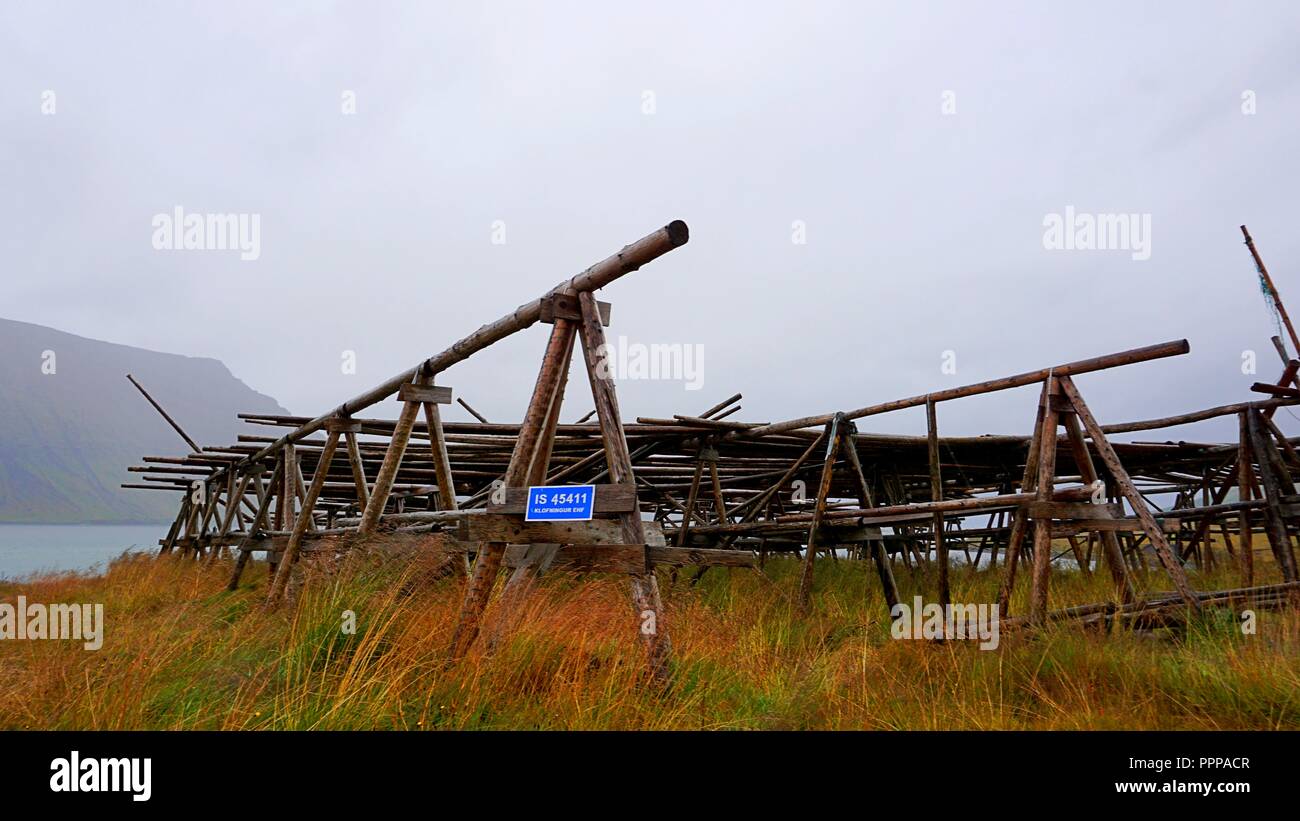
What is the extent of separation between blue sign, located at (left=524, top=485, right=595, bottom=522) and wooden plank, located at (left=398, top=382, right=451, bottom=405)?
249 cm

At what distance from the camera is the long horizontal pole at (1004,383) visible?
19.3 ft

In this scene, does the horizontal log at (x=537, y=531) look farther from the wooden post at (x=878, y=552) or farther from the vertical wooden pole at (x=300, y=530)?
the wooden post at (x=878, y=552)

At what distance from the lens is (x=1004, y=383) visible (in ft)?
23.5

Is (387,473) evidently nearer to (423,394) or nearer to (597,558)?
(423,394)

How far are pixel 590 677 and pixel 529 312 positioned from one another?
8.81 feet

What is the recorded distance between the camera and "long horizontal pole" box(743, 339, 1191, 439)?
19.3 feet

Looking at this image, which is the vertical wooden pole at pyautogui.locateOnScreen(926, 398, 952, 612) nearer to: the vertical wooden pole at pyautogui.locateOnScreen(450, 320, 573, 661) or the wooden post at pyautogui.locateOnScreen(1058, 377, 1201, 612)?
the wooden post at pyautogui.locateOnScreen(1058, 377, 1201, 612)

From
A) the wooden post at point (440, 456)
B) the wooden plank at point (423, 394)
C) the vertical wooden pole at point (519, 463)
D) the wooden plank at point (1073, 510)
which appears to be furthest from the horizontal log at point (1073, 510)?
the wooden plank at point (423, 394)

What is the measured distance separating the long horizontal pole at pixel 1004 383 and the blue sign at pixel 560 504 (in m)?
4.41

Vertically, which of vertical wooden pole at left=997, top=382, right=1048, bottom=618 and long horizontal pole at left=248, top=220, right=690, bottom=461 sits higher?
long horizontal pole at left=248, top=220, right=690, bottom=461

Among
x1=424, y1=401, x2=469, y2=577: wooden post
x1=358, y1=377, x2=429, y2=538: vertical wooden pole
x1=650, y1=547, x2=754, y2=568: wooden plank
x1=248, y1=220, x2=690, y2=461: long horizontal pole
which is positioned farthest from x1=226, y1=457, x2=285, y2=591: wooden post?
x1=650, y1=547, x2=754, y2=568: wooden plank

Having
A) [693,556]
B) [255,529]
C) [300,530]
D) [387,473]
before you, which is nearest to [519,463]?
[693,556]
